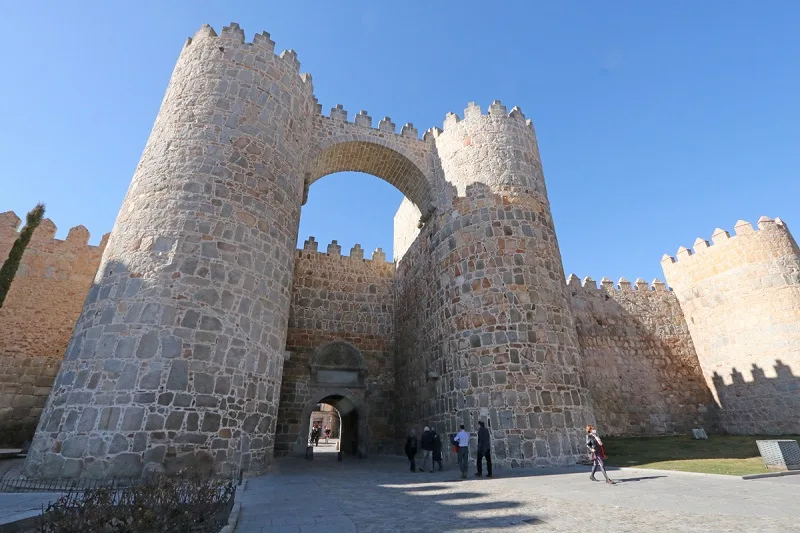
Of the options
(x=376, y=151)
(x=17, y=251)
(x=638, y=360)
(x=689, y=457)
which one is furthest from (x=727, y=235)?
(x=17, y=251)

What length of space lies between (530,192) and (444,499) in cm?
992

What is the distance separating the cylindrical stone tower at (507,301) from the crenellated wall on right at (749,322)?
11.0 metres

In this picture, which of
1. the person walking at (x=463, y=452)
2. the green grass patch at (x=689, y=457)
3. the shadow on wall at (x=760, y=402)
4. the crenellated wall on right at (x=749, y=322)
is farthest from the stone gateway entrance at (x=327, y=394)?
the crenellated wall on right at (x=749, y=322)

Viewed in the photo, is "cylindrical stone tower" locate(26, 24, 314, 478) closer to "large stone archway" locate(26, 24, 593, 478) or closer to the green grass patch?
"large stone archway" locate(26, 24, 593, 478)

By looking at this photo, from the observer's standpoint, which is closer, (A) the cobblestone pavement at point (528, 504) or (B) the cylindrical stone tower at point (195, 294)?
(A) the cobblestone pavement at point (528, 504)

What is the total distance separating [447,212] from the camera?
1357 centimetres

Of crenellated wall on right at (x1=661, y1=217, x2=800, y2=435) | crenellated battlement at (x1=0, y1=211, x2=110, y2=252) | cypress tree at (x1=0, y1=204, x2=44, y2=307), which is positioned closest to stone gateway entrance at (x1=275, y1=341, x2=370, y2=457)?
cypress tree at (x1=0, y1=204, x2=44, y2=307)

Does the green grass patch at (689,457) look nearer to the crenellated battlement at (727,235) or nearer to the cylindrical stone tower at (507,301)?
the cylindrical stone tower at (507,301)

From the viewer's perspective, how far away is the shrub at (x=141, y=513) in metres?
3.44

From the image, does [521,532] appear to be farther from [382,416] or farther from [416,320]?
[382,416]

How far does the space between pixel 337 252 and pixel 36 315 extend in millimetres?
10800

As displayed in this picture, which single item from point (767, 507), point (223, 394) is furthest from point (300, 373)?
point (767, 507)

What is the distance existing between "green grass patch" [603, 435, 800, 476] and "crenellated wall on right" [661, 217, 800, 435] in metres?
4.02

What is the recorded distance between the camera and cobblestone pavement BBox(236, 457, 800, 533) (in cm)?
421
